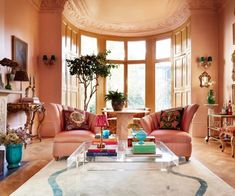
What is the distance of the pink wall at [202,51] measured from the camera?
6.82 meters

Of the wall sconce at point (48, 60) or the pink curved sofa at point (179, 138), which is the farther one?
the wall sconce at point (48, 60)

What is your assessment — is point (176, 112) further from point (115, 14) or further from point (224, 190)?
point (115, 14)

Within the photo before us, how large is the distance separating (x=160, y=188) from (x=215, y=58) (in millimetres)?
4974

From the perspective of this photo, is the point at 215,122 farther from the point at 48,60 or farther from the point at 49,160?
the point at 48,60

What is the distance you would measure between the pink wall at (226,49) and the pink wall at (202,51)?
0.19 metres

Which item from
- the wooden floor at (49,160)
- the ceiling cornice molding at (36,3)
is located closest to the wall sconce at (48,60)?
the ceiling cornice molding at (36,3)

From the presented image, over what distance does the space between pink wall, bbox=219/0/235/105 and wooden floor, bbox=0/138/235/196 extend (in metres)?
1.36

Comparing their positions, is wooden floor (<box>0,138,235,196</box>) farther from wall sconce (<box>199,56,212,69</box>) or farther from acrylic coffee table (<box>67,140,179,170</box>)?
wall sconce (<box>199,56,212,69</box>)

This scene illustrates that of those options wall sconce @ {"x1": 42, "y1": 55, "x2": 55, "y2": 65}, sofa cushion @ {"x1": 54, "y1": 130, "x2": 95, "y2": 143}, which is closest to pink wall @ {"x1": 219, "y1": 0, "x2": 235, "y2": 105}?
sofa cushion @ {"x1": 54, "y1": 130, "x2": 95, "y2": 143}

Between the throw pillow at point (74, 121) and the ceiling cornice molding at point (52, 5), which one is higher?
the ceiling cornice molding at point (52, 5)

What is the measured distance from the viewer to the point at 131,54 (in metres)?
9.32

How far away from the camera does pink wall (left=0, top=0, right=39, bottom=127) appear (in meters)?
5.14

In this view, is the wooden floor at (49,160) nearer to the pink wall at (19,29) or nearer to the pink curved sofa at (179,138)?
the pink curved sofa at (179,138)

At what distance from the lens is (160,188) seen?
2.83 meters
